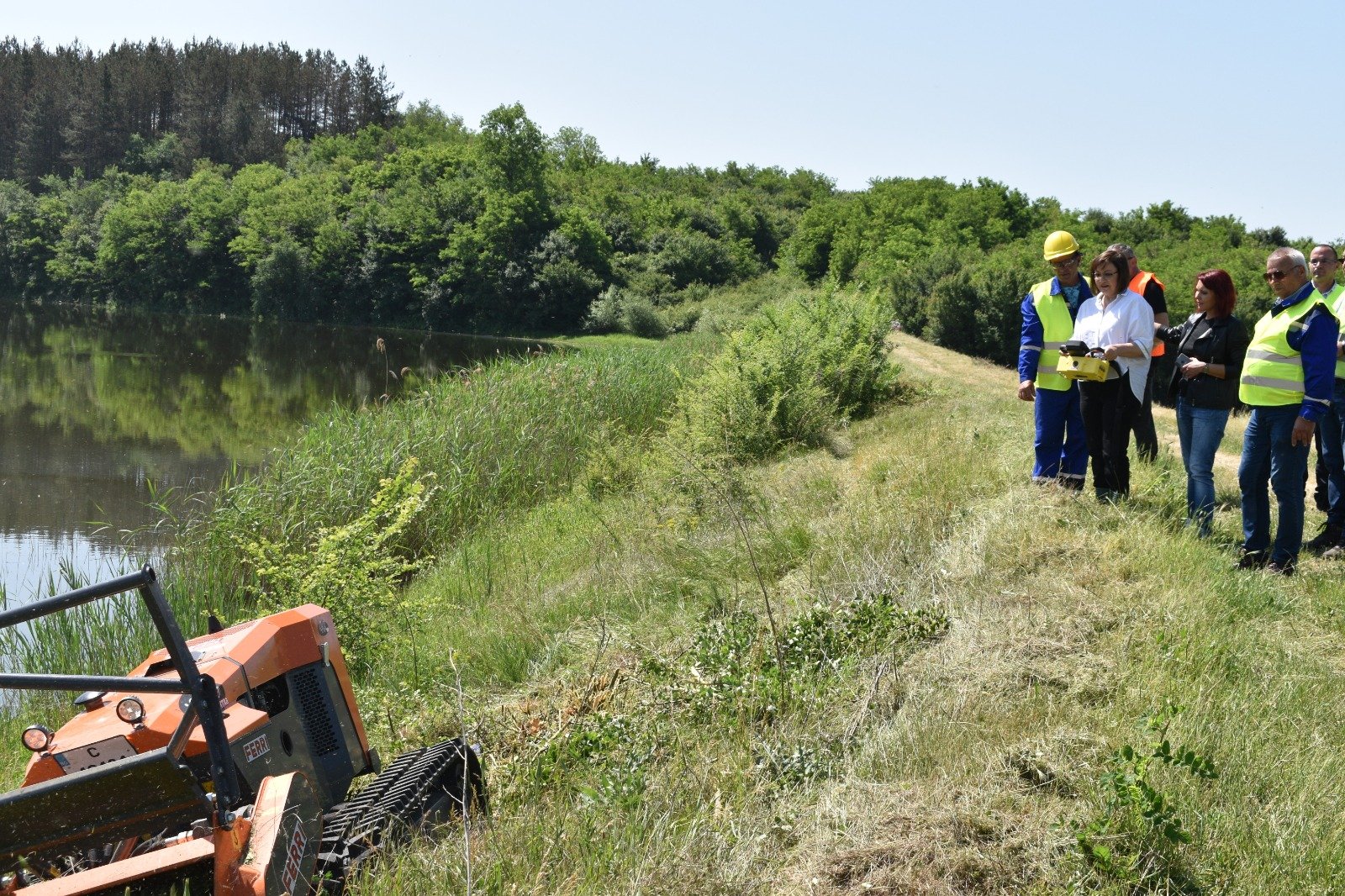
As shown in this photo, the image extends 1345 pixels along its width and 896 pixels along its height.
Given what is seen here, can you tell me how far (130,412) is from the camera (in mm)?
22219

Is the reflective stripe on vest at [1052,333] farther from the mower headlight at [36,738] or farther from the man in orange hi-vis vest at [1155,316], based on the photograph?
the mower headlight at [36,738]

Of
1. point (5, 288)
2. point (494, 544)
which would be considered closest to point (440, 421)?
point (494, 544)

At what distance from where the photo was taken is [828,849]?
3.71 m

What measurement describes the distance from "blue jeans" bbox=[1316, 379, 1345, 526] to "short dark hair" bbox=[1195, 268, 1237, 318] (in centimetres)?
98

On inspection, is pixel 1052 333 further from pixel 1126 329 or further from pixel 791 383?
pixel 791 383

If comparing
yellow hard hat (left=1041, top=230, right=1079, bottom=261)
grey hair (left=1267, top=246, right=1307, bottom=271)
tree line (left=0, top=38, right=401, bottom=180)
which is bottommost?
grey hair (left=1267, top=246, right=1307, bottom=271)

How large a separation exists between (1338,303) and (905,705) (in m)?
5.28

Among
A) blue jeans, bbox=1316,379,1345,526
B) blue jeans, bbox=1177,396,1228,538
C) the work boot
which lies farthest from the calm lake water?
blue jeans, bbox=1316,379,1345,526

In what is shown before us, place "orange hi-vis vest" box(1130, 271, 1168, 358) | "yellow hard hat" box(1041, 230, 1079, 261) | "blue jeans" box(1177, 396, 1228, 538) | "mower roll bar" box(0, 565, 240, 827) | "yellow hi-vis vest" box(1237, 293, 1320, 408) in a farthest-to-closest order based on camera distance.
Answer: "orange hi-vis vest" box(1130, 271, 1168, 358), "yellow hard hat" box(1041, 230, 1079, 261), "blue jeans" box(1177, 396, 1228, 538), "yellow hi-vis vest" box(1237, 293, 1320, 408), "mower roll bar" box(0, 565, 240, 827)

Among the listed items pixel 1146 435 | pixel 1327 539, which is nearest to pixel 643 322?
pixel 1146 435

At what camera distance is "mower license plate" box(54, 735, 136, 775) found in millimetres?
3213

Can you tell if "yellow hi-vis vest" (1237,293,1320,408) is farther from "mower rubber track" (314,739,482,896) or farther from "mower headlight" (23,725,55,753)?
"mower headlight" (23,725,55,753)

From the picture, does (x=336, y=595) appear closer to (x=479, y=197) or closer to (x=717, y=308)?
(x=717, y=308)

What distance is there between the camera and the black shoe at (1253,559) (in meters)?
6.57
